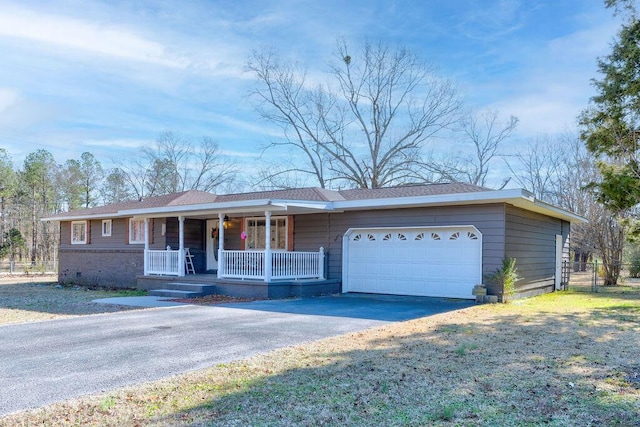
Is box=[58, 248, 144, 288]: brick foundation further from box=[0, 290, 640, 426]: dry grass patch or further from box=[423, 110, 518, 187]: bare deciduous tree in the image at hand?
box=[423, 110, 518, 187]: bare deciduous tree

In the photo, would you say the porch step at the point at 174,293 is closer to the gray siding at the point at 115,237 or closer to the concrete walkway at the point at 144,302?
the concrete walkway at the point at 144,302

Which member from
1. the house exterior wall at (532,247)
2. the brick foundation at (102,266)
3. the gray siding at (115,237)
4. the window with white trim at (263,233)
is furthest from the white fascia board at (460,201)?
the brick foundation at (102,266)

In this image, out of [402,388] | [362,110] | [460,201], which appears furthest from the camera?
[362,110]

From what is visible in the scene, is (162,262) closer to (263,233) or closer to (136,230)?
(136,230)

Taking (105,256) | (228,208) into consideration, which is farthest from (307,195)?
(105,256)

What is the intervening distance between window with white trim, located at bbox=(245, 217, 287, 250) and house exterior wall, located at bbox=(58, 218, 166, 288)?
3.26 meters

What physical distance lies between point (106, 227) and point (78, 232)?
2291 mm

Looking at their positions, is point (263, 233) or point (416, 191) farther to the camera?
point (263, 233)

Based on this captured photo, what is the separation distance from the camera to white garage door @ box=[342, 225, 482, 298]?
1261cm

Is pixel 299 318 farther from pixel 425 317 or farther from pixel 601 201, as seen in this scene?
pixel 601 201

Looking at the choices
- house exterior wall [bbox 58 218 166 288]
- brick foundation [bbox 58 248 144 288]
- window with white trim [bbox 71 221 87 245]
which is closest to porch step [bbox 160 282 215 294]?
house exterior wall [bbox 58 218 166 288]

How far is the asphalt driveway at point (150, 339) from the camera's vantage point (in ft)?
16.6

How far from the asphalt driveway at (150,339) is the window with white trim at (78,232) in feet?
38.5

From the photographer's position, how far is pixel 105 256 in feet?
63.5
